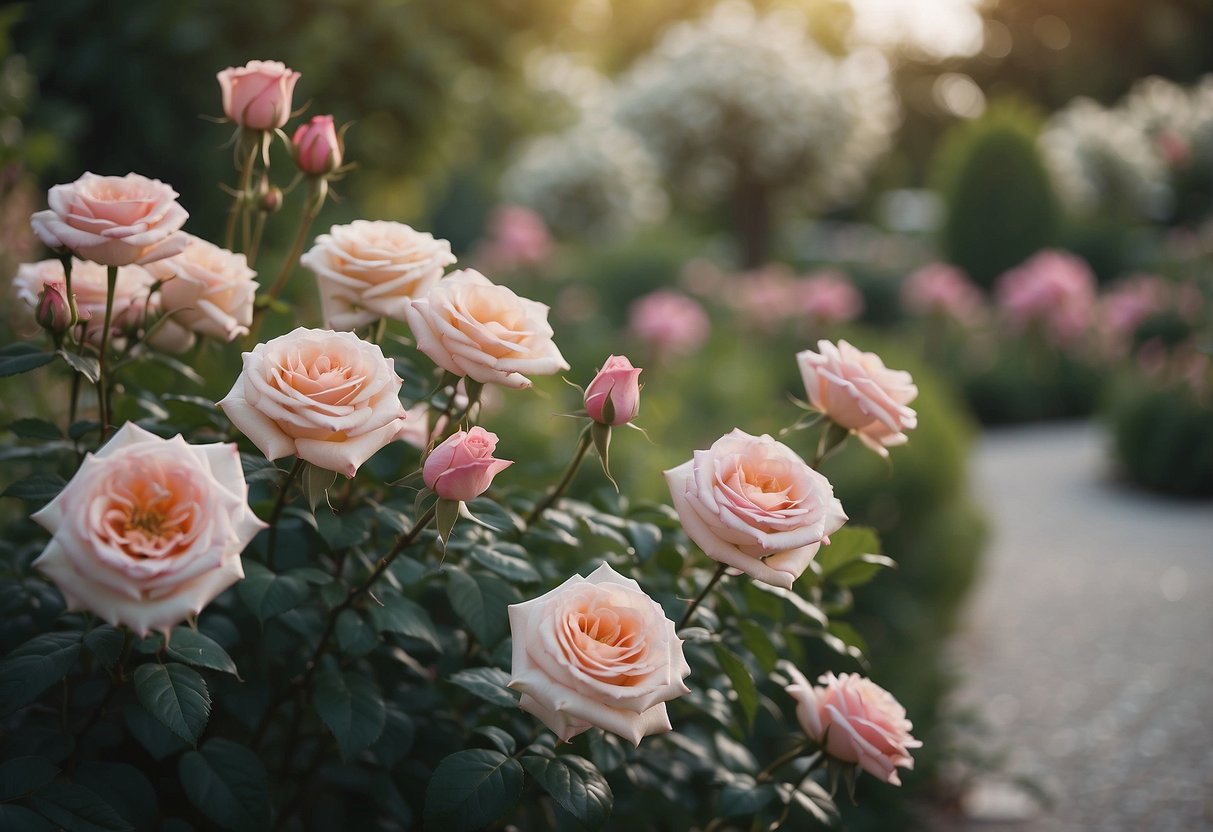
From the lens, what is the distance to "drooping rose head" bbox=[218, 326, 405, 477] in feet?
2.93

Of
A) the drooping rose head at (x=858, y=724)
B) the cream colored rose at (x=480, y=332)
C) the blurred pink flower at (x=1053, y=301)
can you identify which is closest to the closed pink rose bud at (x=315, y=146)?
the cream colored rose at (x=480, y=332)

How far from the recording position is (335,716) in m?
1.06

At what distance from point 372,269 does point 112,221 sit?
255mm

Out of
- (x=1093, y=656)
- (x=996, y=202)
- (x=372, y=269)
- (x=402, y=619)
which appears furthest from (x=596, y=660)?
(x=996, y=202)

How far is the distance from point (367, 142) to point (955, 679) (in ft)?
11.3

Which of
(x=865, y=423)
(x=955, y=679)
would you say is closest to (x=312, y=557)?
(x=865, y=423)

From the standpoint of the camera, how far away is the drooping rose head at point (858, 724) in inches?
44.8

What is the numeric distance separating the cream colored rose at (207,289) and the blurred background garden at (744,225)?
387mm

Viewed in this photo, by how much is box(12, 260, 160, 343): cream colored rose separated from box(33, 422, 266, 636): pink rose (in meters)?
0.46

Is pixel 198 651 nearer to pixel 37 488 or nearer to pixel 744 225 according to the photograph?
pixel 37 488

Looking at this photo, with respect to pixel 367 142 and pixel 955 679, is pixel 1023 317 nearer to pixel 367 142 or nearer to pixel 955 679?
pixel 367 142

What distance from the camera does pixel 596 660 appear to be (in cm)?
90

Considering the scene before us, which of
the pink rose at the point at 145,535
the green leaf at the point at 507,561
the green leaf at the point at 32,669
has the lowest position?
the green leaf at the point at 32,669

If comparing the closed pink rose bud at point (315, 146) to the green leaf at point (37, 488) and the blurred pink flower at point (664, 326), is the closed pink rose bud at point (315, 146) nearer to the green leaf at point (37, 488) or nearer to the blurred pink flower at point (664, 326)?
the green leaf at point (37, 488)
